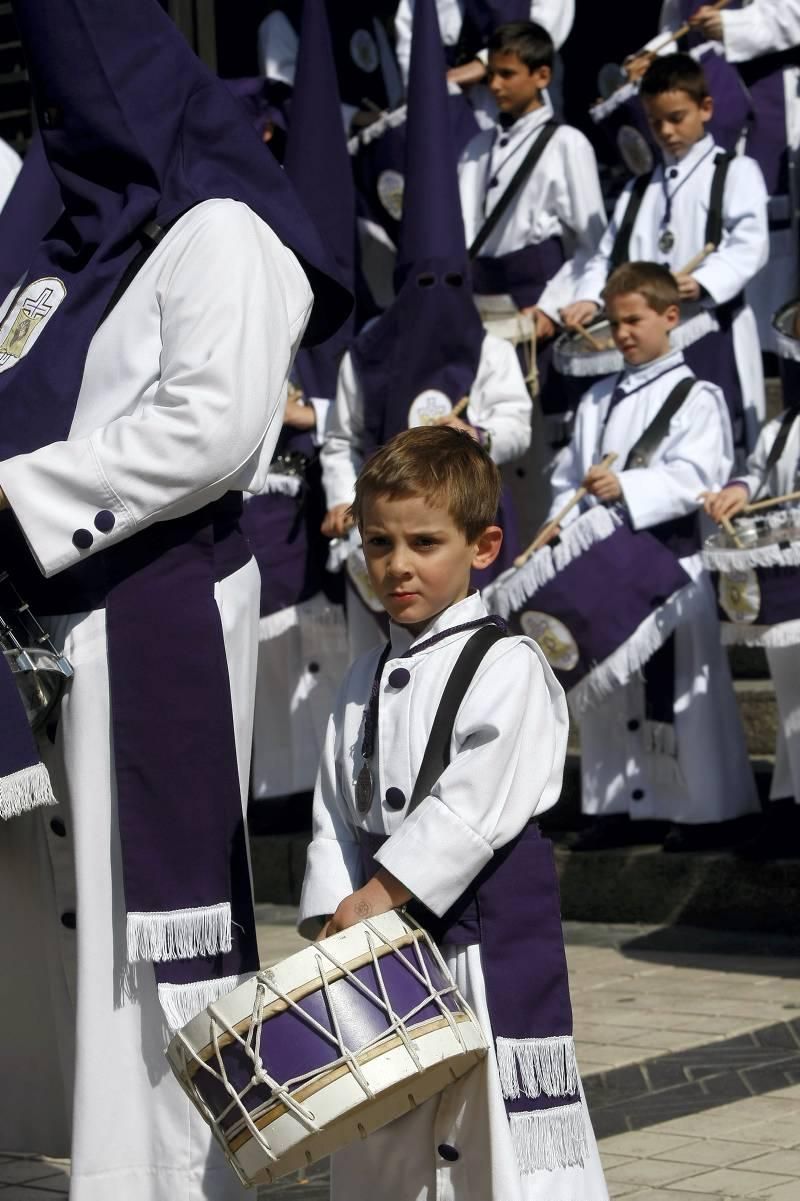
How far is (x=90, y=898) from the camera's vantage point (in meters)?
3.43

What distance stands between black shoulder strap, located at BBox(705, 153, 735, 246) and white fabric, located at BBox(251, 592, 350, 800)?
1.92 meters

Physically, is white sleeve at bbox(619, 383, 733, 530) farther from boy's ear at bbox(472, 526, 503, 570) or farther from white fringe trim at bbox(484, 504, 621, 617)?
boy's ear at bbox(472, 526, 503, 570)

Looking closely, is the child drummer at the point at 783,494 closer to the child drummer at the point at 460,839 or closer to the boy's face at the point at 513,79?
the boy's face at the point at 513,79

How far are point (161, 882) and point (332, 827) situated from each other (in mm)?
357

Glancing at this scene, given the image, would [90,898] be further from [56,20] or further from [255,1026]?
[56,20]

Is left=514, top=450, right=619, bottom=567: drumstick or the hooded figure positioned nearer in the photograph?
the hooded figure

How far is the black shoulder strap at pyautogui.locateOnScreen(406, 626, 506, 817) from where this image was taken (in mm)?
3053

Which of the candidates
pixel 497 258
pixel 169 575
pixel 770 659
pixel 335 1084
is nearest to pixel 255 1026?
pixel 335 1084

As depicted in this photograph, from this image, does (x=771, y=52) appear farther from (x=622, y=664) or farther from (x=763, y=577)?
(x=763, y=577)

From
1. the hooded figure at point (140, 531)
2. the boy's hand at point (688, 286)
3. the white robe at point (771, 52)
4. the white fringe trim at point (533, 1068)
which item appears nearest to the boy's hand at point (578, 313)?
the boy's hand at point (688, 286)

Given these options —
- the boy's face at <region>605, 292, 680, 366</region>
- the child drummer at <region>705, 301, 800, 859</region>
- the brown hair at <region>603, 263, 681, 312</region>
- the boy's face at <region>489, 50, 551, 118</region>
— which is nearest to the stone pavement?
the child drummer at <region>705, 301, 800, 859</region>

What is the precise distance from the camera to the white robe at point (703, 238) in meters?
6.79

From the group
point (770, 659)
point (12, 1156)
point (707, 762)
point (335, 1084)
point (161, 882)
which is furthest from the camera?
point (707, 762)

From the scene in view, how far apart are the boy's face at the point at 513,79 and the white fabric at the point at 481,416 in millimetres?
1197
